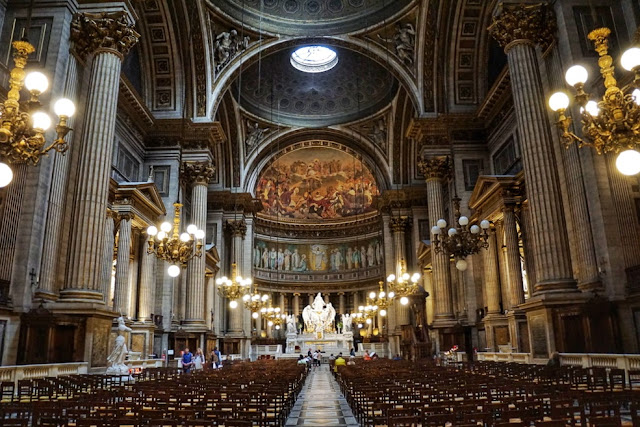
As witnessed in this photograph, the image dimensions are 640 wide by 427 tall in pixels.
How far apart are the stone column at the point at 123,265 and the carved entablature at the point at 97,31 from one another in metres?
6.69

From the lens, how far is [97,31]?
42.3ft

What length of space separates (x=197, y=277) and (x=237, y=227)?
10200mm

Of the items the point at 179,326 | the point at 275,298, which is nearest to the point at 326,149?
the point at 275,298

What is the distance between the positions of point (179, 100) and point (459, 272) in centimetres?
1481

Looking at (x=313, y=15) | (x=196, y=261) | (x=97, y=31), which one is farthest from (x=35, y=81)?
(x=313, y=15)

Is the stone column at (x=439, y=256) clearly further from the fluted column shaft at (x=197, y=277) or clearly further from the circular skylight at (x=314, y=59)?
the circular skylight at (x=314, y=59)

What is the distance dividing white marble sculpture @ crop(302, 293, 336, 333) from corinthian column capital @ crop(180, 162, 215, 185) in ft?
58.1

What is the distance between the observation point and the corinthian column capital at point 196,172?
22781 millimetres

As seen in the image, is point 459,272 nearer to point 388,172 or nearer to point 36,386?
point 388,172

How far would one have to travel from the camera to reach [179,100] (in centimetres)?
2252

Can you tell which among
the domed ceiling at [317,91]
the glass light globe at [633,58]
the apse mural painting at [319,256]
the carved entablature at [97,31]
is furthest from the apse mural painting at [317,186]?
the glass light globe at [633,58]

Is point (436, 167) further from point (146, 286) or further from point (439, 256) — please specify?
point (146, 286)

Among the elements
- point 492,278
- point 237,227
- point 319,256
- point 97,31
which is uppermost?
point 97,31

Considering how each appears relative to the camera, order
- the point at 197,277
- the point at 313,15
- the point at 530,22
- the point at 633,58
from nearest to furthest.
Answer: the point at 633,58 → the point at 530,22 → the point at 197,277 → the point at 313,15
